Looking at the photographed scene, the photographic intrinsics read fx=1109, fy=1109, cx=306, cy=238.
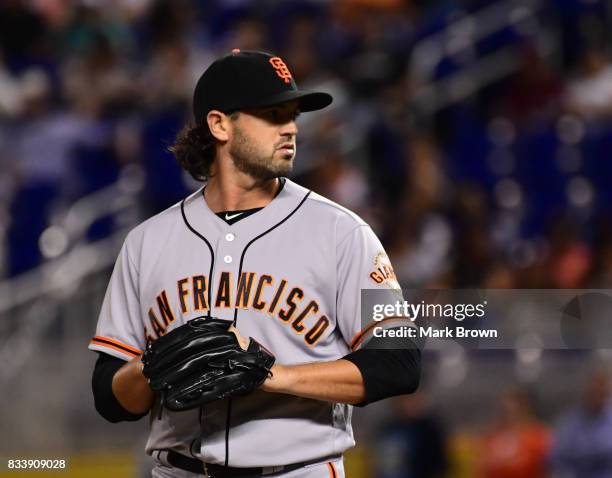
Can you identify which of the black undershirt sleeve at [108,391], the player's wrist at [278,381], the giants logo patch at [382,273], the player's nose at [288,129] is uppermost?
the player's nose at [288,129]

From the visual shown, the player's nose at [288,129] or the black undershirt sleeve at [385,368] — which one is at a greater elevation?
the player's nose at [288,129]

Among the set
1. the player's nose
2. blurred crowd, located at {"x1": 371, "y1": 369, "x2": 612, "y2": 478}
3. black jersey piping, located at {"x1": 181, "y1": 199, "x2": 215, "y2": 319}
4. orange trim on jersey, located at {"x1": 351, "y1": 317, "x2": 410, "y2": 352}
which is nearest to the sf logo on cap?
the player's nose

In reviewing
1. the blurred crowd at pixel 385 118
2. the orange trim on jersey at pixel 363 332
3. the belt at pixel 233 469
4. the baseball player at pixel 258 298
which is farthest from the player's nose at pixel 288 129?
the blurred crowd at pixel 385 118

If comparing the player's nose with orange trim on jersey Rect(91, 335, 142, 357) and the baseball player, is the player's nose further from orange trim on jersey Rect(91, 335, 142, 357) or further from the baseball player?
orange trim on jersey Rect(91, 335, 142, 357)

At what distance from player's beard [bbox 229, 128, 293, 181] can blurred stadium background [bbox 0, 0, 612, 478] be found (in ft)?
9.24

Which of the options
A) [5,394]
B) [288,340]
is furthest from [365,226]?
[5,394]

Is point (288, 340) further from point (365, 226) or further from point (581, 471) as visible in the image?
point (581, 471)

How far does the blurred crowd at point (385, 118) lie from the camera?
21.3 ft

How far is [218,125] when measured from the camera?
2.75m

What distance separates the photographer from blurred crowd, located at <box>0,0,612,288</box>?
6496mm

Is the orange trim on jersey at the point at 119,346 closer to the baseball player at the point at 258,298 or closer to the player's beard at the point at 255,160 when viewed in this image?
the baseball player at the point at 258,298

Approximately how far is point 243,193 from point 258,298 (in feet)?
1.00

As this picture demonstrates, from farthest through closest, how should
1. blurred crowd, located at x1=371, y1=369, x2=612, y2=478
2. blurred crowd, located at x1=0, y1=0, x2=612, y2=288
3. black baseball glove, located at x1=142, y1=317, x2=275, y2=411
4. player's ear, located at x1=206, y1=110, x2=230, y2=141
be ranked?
blurred crowd, located at x1=0, y1=0, x2=612, y2=288 < blurred crowd, located at x1=371, y1=369, x2=612, y2=478 < player's ear, located at x1=206, y1=110, x2=230, y2=141 < black baseball glove, located at x1=142, y1=317, x2=275, y2=411

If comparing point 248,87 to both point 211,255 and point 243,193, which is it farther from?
point 211,255
